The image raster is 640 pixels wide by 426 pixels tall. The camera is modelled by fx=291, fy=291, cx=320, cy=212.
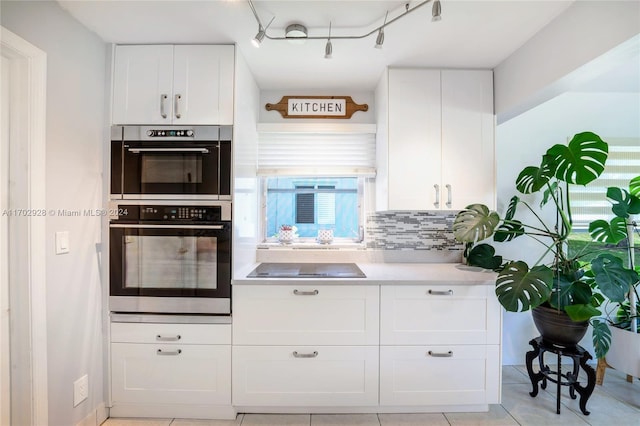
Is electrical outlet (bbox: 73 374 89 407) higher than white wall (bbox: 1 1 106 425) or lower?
lower

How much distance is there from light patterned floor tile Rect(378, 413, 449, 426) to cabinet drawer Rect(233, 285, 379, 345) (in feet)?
1.60

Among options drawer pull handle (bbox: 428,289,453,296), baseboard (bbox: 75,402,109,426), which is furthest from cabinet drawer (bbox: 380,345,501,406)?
baseboard (bbox: 75,402,109,426)

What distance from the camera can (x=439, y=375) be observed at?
5.93 feet

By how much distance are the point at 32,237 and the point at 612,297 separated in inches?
119

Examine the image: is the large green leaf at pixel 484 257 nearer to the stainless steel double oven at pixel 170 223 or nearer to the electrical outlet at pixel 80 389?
the stainless steel double oven at pixel 170 223

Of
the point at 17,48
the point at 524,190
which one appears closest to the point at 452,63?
the point at 524,190

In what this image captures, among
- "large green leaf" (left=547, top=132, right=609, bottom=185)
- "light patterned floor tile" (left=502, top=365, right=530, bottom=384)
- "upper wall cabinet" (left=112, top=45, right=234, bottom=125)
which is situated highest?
"upper wall cabinet" (left=112, top=45, right=234, bottom=125)

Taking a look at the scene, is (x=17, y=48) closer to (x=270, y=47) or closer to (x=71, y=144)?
(x=71, y=144)

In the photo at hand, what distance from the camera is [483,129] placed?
2.10m

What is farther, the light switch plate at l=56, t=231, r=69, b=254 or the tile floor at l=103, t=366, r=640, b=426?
the tile floor at l=103, t=366, r=640, b=426

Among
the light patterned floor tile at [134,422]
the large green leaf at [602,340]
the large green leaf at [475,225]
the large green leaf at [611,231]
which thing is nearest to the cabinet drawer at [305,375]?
the light patterned floor tile at [134,422]

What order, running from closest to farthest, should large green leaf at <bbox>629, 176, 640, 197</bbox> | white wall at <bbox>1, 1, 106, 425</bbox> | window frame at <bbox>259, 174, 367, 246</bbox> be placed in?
white wall at <bbox>1, 1, 106, 425</bbox>
large green leaf at <bbox>629, 176, 640, 197</bbox>
window frame at <bbox>259, 174, 367, 246</bbox>

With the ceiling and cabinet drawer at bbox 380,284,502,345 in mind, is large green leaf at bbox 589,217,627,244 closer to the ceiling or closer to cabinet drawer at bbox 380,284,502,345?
cabinet drawer at bbox 380,284,502,345

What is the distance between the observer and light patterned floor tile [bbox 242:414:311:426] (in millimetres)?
1767
